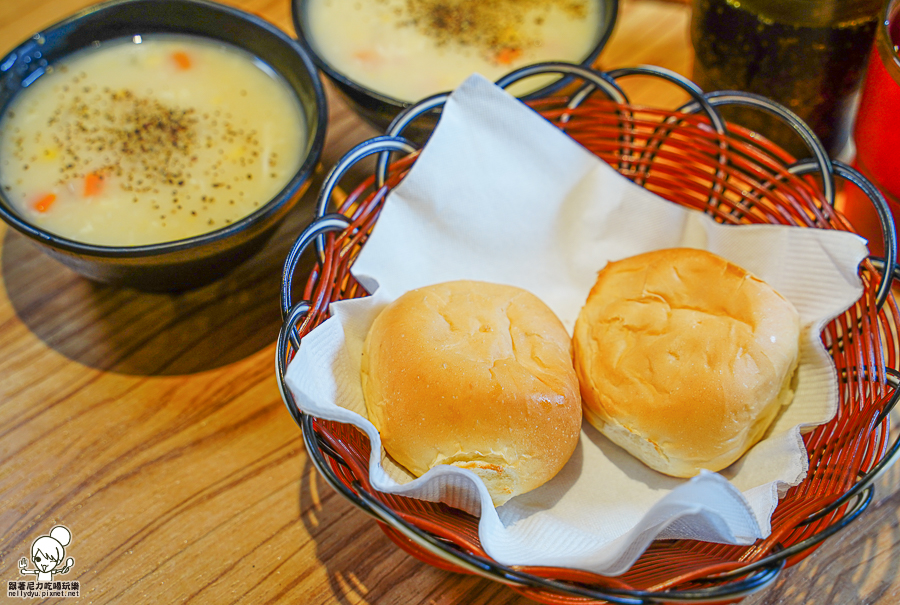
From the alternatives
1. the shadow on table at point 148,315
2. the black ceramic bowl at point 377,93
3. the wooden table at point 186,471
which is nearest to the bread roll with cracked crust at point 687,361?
the wooden table at point 186,471

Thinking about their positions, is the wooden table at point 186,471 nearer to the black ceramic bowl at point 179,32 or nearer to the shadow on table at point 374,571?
the shadow on table at point 374,571

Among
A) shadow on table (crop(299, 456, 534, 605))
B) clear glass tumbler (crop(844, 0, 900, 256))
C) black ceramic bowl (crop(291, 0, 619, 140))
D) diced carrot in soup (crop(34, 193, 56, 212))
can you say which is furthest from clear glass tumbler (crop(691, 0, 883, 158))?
diced carrot in soup (crop(34, 193, 56, 212))

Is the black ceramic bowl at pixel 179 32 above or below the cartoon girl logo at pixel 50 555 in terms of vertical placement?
above

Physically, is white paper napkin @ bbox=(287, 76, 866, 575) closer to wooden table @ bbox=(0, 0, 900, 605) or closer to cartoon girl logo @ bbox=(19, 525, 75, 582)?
wooden table @ bbox=(0, 0, 900, 605)

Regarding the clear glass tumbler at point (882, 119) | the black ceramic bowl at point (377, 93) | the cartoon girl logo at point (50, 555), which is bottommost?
the cartoon girl logo at point (50, 555)

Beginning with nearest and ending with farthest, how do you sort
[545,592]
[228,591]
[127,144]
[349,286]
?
[545,592], [228,591], [349,286], [127,144]

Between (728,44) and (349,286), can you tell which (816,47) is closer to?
(728,44)

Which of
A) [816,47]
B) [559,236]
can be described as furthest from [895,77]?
[559,236]
